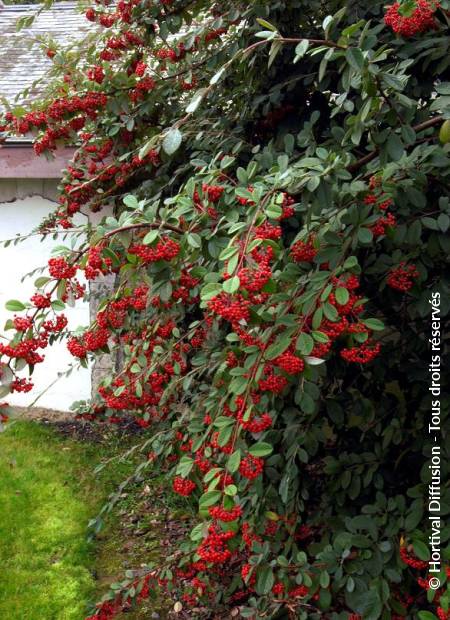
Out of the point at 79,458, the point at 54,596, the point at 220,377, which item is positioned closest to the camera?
the point at 220,377

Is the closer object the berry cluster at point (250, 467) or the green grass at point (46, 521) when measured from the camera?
the berry cluster at point (250, 467)

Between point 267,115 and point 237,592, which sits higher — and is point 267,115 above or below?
above

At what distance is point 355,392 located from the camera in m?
2.24

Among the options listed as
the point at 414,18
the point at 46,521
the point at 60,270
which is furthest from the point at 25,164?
the point at 414,18

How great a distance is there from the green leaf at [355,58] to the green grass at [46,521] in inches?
102

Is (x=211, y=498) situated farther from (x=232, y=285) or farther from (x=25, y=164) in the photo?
(x=25, y=164)

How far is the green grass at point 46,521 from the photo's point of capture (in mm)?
3072

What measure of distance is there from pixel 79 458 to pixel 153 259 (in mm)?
3127

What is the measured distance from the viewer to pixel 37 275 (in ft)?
16.8

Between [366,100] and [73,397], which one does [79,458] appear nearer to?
[73,397]

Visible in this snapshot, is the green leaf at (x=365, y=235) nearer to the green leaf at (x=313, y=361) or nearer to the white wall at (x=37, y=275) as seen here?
the green leaf at (x=313, y=361)

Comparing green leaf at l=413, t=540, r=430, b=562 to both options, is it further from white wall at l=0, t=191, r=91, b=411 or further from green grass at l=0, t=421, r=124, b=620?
white wall at l=0, t=191, r=91, b=411

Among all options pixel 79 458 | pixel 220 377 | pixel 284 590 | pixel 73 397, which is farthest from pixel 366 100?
pixel 73 397

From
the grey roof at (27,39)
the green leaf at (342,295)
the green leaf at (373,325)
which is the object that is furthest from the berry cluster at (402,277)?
the grey roof at (27,39)
